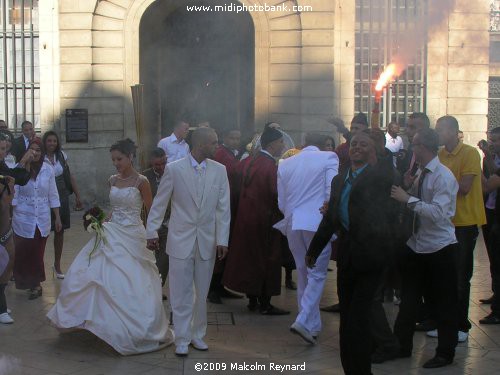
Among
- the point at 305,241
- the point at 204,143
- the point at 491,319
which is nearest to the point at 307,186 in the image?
the point at 305,241

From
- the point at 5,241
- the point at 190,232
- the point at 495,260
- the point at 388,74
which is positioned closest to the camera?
the point at 190,232

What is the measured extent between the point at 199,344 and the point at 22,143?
723 centimetres

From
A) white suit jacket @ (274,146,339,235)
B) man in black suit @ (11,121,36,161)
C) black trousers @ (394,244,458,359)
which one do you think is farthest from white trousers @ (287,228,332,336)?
man in black suit @ (11,121,36,161)

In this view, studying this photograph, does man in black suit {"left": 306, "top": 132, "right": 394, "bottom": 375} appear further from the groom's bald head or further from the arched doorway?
the arched doorway

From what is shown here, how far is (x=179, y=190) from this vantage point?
21.2 ft

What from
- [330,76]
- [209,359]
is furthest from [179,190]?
[330,76]

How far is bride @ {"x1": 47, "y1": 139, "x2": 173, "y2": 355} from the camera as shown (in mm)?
6492

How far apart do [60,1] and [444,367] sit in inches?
447

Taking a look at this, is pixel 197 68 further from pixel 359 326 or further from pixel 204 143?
pixel 359 326

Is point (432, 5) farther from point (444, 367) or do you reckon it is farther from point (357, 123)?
point (444, 367)

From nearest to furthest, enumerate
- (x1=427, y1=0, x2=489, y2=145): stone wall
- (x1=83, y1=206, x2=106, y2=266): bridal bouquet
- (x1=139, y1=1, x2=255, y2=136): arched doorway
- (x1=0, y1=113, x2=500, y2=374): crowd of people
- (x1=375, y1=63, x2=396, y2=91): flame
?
(x1=0, y1=113, x2=500, y2=374): crowd of people
(x1=83, y1=206, x2=106, y2=266): bridal bouquet
(x1=375, y1=63, x2=396, y2=91): flame
(x1=427, y1=0, x2=489, y2=145): stone wall
(x1=139, y1=1, x2=255, y2=136): arched doorway

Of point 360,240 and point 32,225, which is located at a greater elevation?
point 360,240

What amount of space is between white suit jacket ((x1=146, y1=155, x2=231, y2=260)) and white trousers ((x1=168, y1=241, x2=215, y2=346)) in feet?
0.23

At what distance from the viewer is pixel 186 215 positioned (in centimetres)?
648
